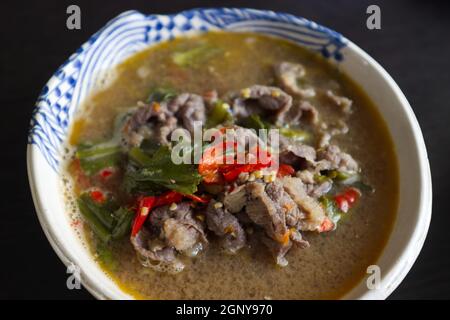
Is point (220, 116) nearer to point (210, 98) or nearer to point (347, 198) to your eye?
point (210, 98)

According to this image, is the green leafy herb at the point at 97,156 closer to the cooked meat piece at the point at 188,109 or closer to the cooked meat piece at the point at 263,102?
the cooked meat piece at the point at 188,109

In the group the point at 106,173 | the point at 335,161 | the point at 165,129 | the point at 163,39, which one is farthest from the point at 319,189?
the point at 163,39

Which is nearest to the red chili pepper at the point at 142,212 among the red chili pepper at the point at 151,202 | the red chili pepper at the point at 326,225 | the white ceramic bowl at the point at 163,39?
the red chili pepper at the point at 151,202

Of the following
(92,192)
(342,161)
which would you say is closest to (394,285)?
(342,161)

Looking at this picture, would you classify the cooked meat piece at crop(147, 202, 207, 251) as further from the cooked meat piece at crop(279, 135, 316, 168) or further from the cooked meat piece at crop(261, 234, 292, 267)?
the cooked meat piece at crop(279, 135, 316, 168)

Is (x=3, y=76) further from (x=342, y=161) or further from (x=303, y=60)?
(x=342, y=161)
